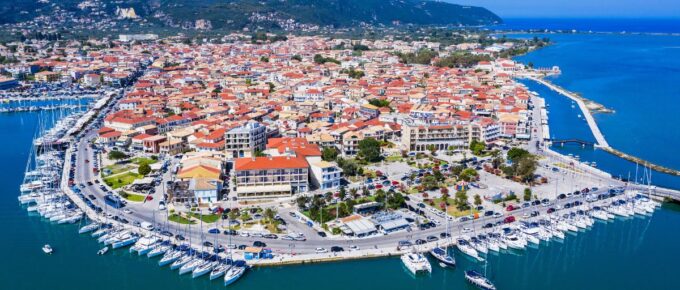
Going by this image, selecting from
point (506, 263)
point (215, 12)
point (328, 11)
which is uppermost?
point (328, 11)

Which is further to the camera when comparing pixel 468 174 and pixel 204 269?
pixel 468 174

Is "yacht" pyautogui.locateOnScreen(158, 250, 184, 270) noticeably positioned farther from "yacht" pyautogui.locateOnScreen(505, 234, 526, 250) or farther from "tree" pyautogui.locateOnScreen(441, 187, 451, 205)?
"yacht" pyautogui.locateOnScreen(505, 234, 526, 250)

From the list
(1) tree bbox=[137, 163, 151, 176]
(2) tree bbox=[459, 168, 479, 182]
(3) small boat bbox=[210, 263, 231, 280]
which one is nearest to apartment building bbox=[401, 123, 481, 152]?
(2) tree bbox=[459, 168, 479, 182]

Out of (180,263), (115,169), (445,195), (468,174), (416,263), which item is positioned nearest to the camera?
(416,263)

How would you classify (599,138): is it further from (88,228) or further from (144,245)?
(88,228)

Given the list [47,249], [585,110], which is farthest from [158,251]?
[585,110]
